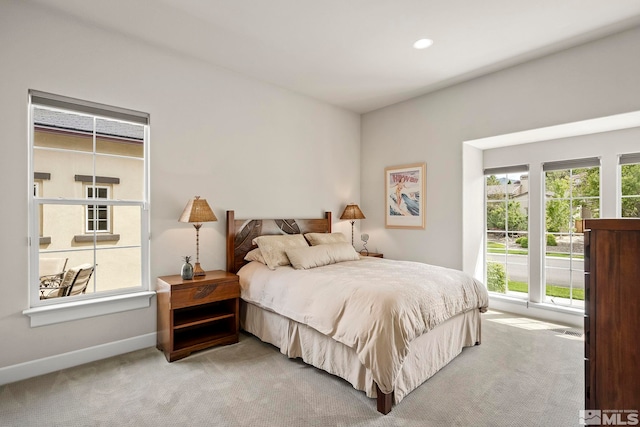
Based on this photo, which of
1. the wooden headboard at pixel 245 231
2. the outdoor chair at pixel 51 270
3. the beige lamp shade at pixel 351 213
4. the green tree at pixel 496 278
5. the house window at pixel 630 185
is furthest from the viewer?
the beige lamp shade at pixel 351 213

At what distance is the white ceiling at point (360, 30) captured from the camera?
2.55 meters

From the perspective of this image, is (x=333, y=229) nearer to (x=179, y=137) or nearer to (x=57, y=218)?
(x=179, y=137)

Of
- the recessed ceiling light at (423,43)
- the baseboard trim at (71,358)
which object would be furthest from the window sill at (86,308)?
the recessed ceiling light at (423,43)

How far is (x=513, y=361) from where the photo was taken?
2.73m

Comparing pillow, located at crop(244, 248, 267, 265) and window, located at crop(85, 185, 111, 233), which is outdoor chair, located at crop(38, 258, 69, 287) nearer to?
window, located at crop(85, 185, 111, 233)

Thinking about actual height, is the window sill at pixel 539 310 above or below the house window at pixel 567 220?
below

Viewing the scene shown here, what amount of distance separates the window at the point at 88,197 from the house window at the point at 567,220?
15.0 feet

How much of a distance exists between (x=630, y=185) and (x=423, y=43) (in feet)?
8.70

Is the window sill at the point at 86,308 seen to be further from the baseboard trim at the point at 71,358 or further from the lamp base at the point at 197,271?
the lamp base at the point at 197,271

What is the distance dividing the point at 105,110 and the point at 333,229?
3079 millimetres

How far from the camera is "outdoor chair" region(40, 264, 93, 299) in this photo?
8.86 ft

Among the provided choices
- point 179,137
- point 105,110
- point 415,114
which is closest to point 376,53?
point 415,114

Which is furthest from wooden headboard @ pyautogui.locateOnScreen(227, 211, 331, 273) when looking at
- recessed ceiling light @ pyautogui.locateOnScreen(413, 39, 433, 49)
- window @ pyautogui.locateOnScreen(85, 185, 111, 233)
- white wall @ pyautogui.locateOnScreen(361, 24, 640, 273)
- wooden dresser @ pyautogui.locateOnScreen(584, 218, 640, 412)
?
wooden dresser @ pyautogui.locateOnScreen(584, 218, 640, 412)

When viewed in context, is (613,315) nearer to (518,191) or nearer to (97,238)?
(518,191)
